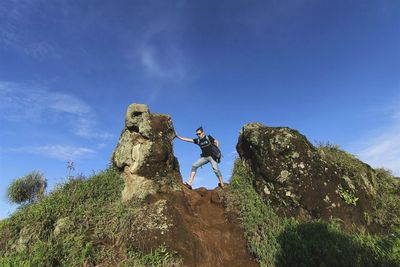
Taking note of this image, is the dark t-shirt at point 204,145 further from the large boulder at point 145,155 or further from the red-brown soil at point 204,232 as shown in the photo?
the red-brown soil at point 204,232

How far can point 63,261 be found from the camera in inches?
374

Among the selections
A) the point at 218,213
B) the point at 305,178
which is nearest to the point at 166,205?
the point at 218,213

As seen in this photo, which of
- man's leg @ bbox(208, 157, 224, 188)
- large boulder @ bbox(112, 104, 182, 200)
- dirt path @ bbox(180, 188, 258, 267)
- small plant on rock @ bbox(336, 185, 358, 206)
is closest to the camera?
dirt path @ bbox(180, 188, 258, 267)

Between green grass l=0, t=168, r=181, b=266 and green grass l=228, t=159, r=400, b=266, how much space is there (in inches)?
120

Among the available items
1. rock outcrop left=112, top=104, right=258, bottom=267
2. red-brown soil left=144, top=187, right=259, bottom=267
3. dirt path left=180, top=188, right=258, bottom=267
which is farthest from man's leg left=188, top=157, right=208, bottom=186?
red-brown soil left=144, top=187, right=259, bottom=267

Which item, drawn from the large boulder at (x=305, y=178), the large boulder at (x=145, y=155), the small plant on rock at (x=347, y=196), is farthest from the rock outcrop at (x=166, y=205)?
the small plant on rock at (x=347, y=196)

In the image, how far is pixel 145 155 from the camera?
552 inches

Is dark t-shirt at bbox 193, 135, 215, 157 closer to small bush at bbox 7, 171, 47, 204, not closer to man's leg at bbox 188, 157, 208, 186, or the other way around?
man's leg at bbox 188, 157, 208, 186

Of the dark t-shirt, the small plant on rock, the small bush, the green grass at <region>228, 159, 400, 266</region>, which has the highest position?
the small bush

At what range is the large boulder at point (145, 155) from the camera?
13.4m

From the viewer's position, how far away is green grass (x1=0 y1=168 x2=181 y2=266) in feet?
32.0

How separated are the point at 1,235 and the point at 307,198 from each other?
37.6 ft

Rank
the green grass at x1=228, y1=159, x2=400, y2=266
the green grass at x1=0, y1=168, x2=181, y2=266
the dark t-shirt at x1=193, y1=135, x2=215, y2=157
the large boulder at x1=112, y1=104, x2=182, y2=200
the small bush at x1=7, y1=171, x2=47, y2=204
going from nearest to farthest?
the green grass at x1=228, y1=159, x2=400, y2=266
the green grass at x1=0, y1=168, x2=181, y2=266
the large boulder at x1=112, y1=104, x2=182, y2=200
the dark t-shirt at x1=193, y1=135, x2=215, y2=157
the small bush at x1=7, y1=171, x2=47, y2=204

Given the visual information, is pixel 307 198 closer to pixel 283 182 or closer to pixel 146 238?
pixel 283 182
